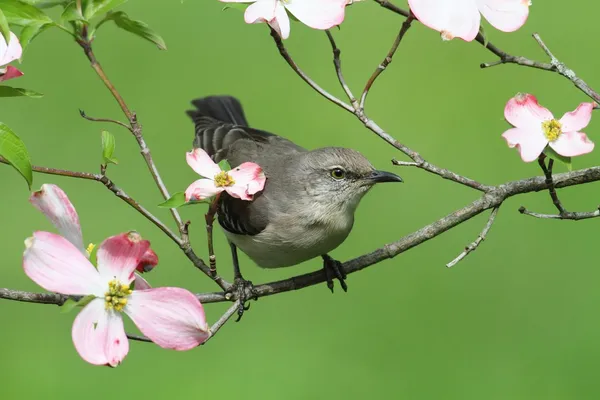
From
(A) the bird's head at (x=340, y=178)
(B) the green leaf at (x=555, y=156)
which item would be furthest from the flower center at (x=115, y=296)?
(A) the bird's head at (x=340, y=178)

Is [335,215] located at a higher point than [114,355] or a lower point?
higher

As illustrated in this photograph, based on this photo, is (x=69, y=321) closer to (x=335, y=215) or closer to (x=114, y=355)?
(x=335, y=215)

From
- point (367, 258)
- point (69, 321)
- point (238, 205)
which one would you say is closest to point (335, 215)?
point (238, 205)

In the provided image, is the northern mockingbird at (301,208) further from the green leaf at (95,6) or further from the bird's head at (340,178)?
the green leaf at (95,6)

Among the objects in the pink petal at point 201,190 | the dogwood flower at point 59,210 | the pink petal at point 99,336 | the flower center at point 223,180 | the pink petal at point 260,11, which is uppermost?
the pink petal at point 260,11

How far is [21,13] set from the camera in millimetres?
1934

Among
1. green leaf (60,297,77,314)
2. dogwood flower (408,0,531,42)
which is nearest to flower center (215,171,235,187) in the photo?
green leaf (60,297,77,314)

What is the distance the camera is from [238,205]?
3371mm

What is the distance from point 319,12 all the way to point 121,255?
66 centimetres

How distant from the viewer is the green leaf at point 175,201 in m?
1.86

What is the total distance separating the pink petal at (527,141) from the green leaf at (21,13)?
1047mm

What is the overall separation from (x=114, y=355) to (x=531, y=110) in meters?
1.04

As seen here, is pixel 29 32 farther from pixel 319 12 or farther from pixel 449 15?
pixel 449 15

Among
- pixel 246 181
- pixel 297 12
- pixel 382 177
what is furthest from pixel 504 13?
pixel 382 177
